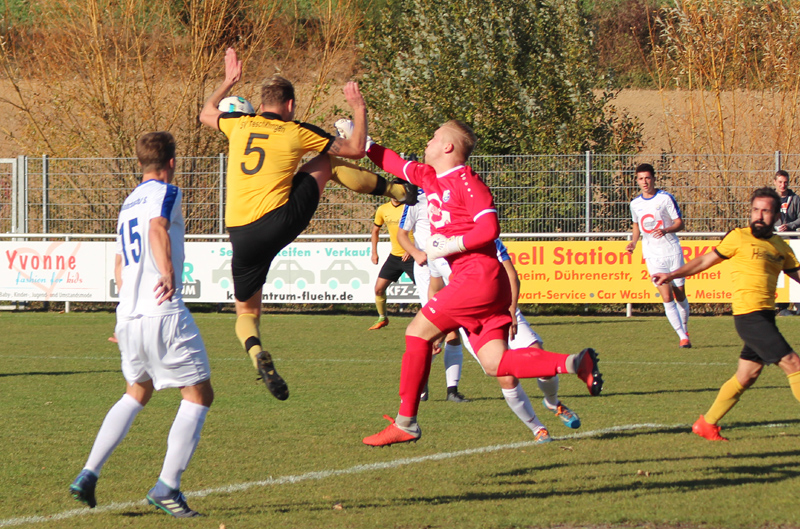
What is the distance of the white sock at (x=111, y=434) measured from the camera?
4979mm

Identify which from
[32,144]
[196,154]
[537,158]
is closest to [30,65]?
[32,144]

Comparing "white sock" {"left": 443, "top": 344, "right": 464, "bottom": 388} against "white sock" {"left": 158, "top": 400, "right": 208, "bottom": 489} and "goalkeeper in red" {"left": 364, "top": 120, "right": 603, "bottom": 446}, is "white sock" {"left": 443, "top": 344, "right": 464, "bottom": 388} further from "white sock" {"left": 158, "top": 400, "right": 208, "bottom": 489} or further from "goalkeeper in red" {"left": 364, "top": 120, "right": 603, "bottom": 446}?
"white sock" {"left": 158, "top": 400, "right": 208, "bottom": 489}

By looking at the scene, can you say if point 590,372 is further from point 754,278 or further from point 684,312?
point 684,312

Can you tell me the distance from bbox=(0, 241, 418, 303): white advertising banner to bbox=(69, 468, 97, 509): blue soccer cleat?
12.7m

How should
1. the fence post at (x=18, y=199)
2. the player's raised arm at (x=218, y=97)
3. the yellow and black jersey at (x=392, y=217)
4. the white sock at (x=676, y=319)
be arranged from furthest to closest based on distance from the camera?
the fence post at (x=18, y=199)
the yellow and black jersey at (x=392, y=217)
the white sock at (x=676, y=319)
the player's raised arm at (x=218, y=97)

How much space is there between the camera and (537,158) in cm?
1816

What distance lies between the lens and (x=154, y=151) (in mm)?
5078

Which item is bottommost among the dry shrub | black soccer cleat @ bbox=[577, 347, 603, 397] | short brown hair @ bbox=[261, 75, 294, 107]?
black soccer cleat @ bbox=[577, 347, 603, 397]

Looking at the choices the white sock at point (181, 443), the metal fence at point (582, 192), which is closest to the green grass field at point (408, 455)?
the white sock at point (181, 443)

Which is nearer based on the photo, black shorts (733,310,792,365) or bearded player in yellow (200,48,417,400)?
bearded player in yellow (200,48,417,400)

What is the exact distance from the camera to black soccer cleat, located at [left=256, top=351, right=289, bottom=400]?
5344 millimetres

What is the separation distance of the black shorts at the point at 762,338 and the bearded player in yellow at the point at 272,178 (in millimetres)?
2525

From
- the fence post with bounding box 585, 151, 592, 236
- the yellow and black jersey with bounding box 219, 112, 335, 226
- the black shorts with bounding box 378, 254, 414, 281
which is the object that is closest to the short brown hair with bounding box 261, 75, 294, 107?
the yellow and black jersey with bounding box 219, 112, 335, 226

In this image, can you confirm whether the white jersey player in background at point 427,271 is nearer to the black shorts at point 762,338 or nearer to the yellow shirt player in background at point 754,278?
the yellow shirt player in background at point 754,278
